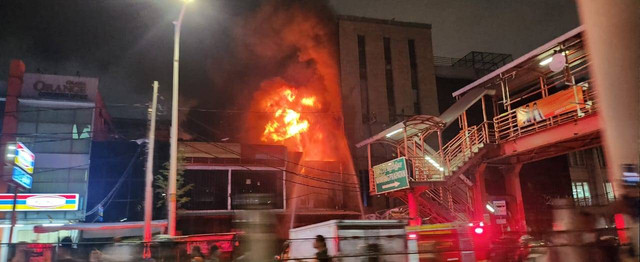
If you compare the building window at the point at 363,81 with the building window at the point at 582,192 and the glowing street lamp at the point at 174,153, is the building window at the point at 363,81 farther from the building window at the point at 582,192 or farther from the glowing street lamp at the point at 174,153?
the glowing street lamp at the point at 174,153

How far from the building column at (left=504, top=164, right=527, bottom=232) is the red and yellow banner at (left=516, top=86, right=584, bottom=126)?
160 inches

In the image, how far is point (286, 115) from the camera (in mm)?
35625

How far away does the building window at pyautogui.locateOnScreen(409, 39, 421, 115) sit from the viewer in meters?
36.4

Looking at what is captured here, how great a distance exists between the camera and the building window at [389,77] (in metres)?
35.3

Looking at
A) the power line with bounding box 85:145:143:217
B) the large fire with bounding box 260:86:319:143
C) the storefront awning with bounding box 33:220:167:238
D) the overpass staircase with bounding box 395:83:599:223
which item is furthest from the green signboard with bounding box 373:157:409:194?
the power line with bounding box 85:145:143:217

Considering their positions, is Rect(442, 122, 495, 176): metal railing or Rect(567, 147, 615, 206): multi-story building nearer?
Rect(442, 122, 495, 176): metal railing

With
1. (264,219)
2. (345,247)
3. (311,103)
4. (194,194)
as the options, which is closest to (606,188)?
(311,103)

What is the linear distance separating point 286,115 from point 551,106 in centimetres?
2234

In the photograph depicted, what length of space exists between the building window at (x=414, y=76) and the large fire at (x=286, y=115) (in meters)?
8.47

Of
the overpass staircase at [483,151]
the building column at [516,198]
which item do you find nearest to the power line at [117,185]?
the overpass staircase at [483,151]

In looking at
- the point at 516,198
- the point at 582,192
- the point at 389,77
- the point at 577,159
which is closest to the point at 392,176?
the point at 516,198

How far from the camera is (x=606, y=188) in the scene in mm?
36781

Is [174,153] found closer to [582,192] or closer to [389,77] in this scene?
Result: [389,77]

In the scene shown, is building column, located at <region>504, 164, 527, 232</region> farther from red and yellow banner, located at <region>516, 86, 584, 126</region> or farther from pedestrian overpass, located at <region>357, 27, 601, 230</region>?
red and yellow banner, located at <region>516, 86, 584, 126</region>
